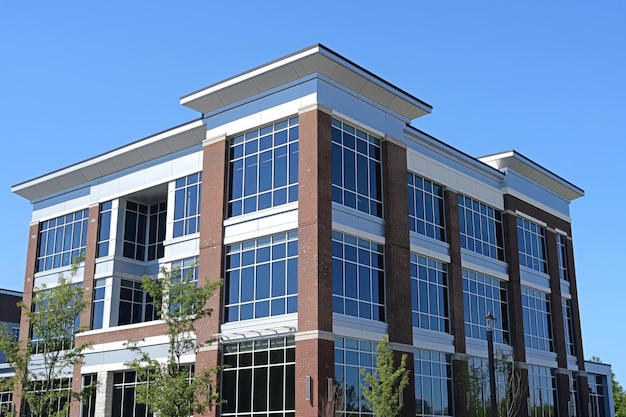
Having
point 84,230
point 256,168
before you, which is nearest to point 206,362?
point 256,168

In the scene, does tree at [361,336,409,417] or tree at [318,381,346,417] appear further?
tree at [361,336,409,417]

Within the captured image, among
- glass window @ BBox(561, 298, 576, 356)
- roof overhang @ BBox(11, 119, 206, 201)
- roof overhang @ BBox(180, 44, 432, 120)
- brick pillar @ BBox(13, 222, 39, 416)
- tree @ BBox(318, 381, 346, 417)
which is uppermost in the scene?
roof overhang @ BBox(180, 44, 432, 120)

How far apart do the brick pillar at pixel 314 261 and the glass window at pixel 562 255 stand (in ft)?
77.4

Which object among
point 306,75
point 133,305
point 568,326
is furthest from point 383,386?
point 568,326

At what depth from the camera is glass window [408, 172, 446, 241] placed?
128 feet

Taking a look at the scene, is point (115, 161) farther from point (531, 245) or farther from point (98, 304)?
point (531, 245)

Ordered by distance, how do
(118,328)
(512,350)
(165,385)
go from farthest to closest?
(512,350)
(118,328)
(165,385)

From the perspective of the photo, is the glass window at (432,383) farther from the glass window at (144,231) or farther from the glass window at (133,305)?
the glass window at (144,231)

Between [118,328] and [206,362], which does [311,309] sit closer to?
[206,362]

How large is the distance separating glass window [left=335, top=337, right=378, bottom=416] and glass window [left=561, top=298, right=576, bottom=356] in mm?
20774

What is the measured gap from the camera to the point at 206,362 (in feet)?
112

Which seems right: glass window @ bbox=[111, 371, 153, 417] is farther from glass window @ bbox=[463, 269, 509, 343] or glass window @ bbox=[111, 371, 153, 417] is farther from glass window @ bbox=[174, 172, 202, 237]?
glass window @ bbox=[463, 269, 509, 343]

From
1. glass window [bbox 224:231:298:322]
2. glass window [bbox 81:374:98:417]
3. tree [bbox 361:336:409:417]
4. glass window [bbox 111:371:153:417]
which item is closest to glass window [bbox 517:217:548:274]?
tree [bbox 361:336:409:417]

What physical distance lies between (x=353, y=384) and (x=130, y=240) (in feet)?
56.4
